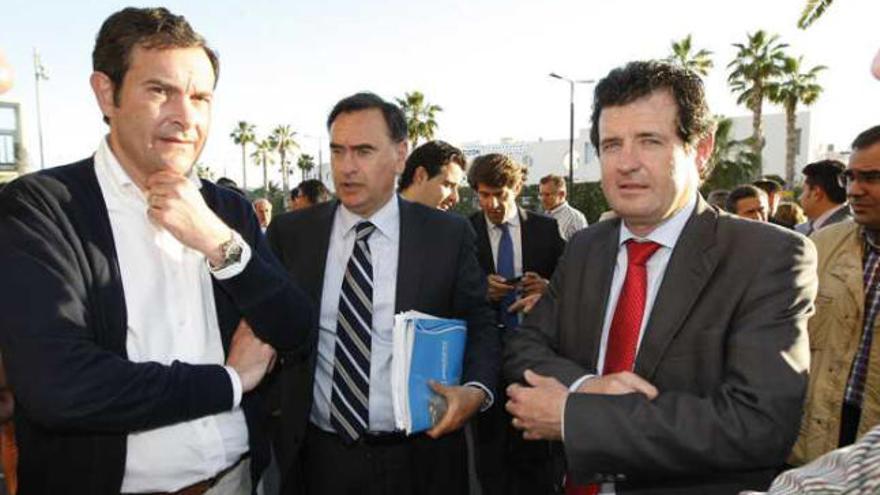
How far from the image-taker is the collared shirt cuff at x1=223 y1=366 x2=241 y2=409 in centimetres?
175

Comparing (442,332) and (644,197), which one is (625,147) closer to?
(644,197)

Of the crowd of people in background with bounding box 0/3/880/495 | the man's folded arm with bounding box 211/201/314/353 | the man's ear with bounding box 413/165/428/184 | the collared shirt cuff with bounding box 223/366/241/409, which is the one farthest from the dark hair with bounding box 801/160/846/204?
the collared shirt cuff with bounding box 223/366/241/409

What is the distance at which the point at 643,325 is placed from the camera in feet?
6.43

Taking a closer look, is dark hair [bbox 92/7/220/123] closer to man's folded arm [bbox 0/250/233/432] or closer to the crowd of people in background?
the crowd of people in background

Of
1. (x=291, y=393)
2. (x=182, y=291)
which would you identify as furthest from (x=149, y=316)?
(x=291, y=393)

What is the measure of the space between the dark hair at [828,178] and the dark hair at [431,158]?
3469 mm

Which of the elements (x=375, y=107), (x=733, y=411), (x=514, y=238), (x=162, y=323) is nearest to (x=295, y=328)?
(x=162, y=323)

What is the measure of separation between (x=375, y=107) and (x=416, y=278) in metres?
0.89

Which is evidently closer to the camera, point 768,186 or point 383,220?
point 383,220

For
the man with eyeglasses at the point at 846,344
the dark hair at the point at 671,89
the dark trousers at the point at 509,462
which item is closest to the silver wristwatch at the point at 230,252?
the dark hair at the point at 671,89

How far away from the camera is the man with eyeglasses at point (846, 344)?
2.70 meters

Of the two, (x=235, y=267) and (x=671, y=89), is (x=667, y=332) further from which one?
(x=235, y=267)

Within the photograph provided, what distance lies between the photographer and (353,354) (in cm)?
264

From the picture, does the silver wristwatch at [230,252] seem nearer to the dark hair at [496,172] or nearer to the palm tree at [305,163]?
the dark hair at [496,172]
